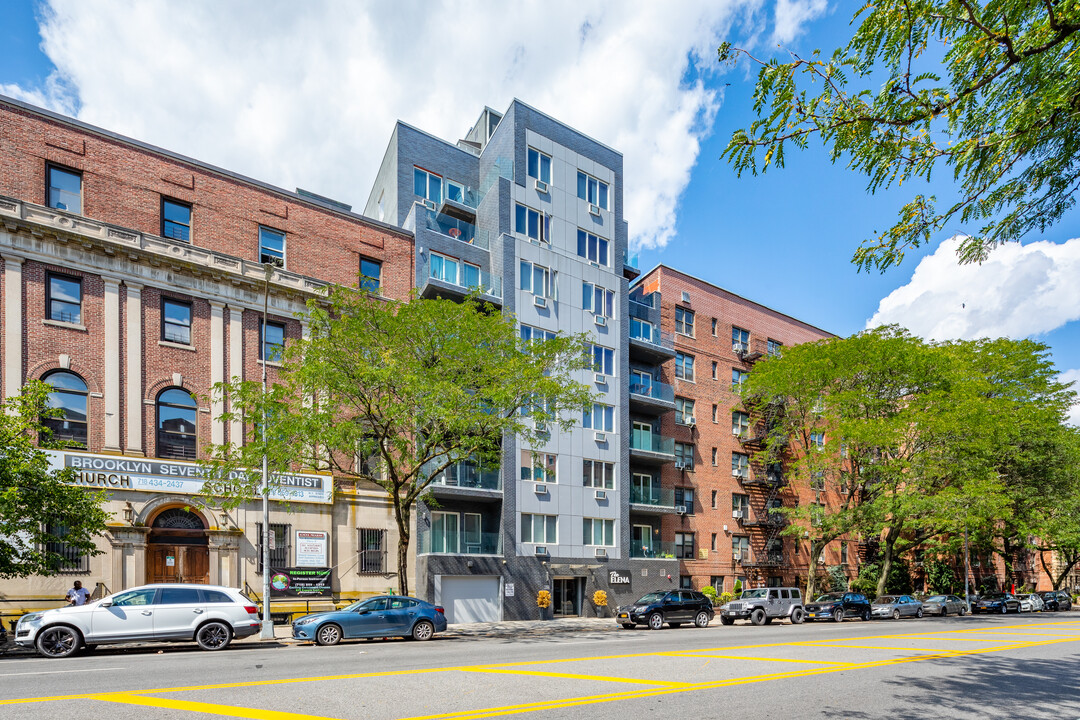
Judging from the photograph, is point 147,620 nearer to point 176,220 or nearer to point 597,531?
point 176,220

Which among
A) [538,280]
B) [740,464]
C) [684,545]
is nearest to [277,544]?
[538,280]

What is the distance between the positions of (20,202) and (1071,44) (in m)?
27.9

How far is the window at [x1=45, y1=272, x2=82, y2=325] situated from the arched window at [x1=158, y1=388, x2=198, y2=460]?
3.91 m

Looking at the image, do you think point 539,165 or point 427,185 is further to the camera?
point 539,165

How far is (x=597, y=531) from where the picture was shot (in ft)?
121

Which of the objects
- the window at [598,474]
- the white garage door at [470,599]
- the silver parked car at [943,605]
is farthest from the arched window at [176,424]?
the silver parked car at [943,605]

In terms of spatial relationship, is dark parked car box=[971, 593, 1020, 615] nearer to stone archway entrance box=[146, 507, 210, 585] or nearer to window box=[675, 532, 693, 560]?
window box=[675, 532, 693, 560]

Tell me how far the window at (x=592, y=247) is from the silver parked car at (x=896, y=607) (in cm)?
2191

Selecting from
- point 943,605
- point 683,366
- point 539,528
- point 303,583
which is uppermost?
point 683,366

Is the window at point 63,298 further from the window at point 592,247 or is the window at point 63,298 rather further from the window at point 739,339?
the window at point 739,339

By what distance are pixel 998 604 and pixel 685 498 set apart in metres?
19.4

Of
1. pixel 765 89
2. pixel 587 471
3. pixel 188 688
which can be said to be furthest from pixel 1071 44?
pixel 587 471

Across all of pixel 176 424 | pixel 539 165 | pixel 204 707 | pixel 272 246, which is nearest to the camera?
pixel 204 707

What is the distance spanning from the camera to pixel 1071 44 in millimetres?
6941
